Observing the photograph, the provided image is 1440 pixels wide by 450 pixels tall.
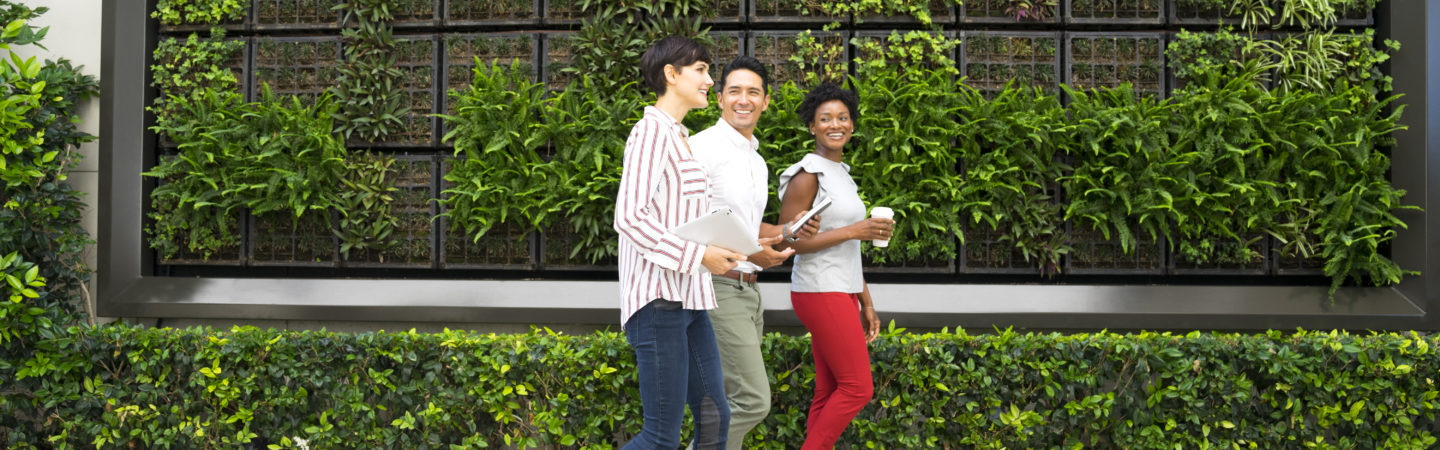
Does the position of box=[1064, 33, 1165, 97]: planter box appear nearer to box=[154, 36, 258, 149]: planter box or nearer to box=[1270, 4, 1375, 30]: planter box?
box=[1270, 4, 1375, 30]: planter box

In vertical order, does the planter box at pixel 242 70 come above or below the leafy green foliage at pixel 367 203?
above

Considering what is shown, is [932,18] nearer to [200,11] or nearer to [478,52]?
[478,52]

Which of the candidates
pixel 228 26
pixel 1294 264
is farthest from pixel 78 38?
pixel 1294 264

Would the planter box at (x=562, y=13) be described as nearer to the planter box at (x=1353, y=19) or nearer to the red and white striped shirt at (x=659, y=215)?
the red and white striped shirt at (x=659, y=215)

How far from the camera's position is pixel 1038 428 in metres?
4.19

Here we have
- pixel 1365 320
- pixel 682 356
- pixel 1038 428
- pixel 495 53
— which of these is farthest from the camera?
pixel 495 53

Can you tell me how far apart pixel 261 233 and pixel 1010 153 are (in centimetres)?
515

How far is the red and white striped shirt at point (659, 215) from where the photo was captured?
2.71m

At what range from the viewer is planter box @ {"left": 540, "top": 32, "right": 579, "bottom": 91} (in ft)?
17.6

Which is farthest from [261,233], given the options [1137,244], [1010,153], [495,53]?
[1137,244]

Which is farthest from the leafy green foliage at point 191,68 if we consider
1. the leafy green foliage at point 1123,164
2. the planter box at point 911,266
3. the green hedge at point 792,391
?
the leafy green foliage at point 1123,164

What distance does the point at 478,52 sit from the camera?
543cm

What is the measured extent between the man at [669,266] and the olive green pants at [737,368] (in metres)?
0.27

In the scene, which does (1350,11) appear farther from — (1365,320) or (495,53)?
(495,53)
